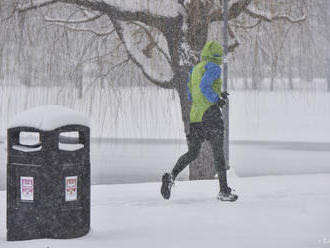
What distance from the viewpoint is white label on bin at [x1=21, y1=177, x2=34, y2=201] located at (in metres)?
5.48

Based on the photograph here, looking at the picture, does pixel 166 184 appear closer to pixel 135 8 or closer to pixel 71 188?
pixel 71 188

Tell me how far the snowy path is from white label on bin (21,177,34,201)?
14.1 inches

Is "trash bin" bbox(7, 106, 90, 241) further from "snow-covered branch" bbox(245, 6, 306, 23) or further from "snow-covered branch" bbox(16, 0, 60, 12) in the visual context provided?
"snow-covered branch" bbox(245, 6, 306, 23)

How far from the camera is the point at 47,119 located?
5484 millimetres

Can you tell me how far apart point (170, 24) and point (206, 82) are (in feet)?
10.6

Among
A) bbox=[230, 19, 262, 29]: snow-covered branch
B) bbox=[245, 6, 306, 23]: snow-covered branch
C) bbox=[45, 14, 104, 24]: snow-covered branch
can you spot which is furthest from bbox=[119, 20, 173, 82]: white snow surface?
bbox=[245, 6, 306, 23]: snow-covered branch

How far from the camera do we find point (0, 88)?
11086 mm

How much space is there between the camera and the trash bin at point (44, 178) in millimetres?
5449

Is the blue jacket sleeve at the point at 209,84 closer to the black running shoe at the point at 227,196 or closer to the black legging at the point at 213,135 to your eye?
the black legging at the point at 213,135

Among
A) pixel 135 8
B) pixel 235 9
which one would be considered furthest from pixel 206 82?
pixel 235 9

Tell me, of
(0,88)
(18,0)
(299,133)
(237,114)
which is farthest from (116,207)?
(237,114)

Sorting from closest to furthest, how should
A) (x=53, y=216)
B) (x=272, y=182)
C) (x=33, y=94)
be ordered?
(x=53, y=216) → (x=272, y=182) → (x=33, y=94)

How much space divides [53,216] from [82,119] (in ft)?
2.73

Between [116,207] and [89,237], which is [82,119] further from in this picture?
[116,207]
